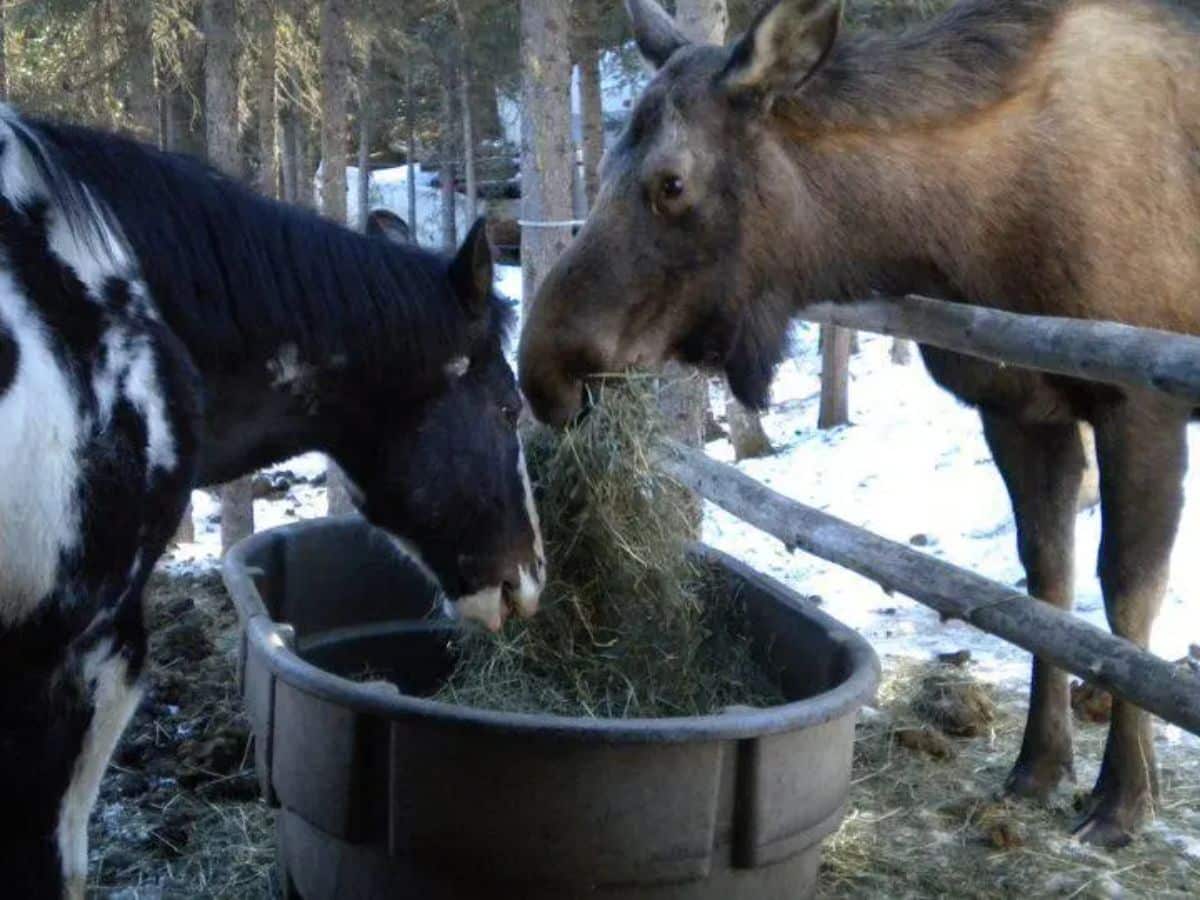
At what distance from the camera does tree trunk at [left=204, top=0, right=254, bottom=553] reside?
30.7 feet

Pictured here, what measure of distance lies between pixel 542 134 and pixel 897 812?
16.4 ft

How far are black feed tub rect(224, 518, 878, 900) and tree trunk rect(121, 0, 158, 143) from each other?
28.6ft

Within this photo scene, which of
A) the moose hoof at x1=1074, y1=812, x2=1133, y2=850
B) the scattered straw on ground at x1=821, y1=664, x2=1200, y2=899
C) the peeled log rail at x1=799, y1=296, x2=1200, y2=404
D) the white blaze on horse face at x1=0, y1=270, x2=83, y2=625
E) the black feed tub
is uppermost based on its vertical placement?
the peeled log rail at x1=799, y1=296, x2=1200, y2=404

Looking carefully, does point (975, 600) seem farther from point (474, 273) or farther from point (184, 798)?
point (184, 798)

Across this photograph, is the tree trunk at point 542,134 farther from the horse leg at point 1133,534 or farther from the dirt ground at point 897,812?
the horse leg at point 1133,534

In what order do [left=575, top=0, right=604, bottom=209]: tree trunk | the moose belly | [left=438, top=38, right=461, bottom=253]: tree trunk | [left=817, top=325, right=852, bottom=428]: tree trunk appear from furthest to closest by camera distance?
[left=438, top=38, right=461, bottom=253]: tree trunk, [left=575, top=0, right=604, bottom=209]: tree trunk, [left=817, top=325, right=852, bottom=428]: tree trunk, the moose belly

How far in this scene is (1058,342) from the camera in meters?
3.12

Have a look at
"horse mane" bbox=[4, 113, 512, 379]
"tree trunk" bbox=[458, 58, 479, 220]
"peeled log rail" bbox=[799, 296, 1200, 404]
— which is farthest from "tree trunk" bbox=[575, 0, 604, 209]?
"horse mane" bbox=[4, 113, 512, 379]

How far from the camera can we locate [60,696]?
2.50 meters

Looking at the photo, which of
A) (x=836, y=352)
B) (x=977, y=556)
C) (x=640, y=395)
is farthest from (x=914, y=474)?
(x=640, y=395)

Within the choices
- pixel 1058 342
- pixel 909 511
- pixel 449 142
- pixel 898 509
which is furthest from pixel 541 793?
pixel 449 142

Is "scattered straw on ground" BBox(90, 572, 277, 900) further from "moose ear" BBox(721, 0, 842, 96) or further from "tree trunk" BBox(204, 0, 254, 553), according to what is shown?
"tree trunk" BBox(204, 0, 254, 553)

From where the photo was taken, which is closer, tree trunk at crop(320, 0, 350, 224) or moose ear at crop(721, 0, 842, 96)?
moose ear at crop(721, 0, 842, 96)

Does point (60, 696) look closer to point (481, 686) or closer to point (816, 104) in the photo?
point (481, 686)
